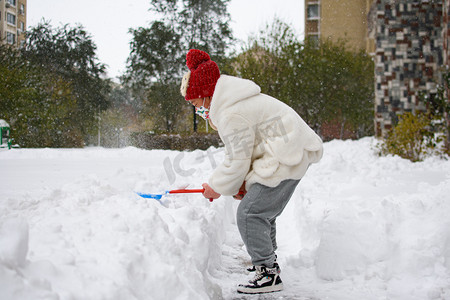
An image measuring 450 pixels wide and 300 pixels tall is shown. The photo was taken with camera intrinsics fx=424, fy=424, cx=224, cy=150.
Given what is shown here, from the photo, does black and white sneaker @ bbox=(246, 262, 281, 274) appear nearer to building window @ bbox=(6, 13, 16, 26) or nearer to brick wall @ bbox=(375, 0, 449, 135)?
brick wall @ bbox=(375, 0, 449, 135)

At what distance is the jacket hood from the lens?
264cm

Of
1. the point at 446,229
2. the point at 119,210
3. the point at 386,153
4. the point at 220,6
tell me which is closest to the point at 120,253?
the point at 119,210

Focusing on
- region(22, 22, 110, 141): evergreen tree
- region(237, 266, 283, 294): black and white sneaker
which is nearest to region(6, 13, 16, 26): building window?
region(22, 22, 110, 141): evergreen tree

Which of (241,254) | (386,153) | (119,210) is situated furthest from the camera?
(386,153)

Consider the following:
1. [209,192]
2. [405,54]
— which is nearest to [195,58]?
[209,192]

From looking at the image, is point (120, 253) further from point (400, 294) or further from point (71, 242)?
point (400, 294)

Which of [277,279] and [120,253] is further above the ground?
[120,253]

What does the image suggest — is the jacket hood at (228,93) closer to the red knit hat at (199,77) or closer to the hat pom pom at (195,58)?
the red knit hat at (199,77)

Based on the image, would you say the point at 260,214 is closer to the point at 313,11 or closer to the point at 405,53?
the point at 405,53

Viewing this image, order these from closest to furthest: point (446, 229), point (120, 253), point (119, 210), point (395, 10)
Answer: point (120, 253) → point (119, 210) → point (446, 229) → point (395, 10)

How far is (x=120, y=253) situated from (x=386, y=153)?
29.6ft

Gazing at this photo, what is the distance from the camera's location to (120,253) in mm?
2146

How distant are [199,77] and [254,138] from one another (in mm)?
558

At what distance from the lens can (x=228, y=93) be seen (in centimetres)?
265
